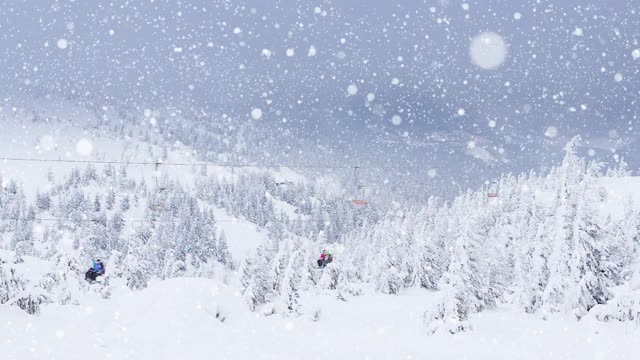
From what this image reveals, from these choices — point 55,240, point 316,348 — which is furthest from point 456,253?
point 55,240

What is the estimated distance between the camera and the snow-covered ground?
1284 centimetres

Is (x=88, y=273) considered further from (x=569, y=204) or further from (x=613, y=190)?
(x=613, y=190)

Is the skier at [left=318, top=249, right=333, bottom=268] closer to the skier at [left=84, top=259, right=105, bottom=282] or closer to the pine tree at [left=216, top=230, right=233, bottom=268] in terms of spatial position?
the skier at [left=84, top=259, right=105, bottom=282]

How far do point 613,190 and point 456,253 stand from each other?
63.3 m

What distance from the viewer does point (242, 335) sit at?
1653cm

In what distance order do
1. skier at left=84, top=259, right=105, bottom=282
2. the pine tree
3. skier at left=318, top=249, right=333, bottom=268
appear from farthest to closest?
1. the pine tree
2. skier at left=318, top=249, right=333, bottom=268
3. skier at left=84, top=259, right=105, bottom=282

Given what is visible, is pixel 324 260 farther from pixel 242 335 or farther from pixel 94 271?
pixel 242 335

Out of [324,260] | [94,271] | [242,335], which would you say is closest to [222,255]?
Result: [324,260]

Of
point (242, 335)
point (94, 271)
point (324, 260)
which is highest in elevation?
point (242, 335)

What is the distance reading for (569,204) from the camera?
67.6 ft

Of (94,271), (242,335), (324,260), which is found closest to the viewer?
(242,335)

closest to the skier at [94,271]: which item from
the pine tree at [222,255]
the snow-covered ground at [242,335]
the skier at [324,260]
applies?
the snow-covered ground at [242,335]

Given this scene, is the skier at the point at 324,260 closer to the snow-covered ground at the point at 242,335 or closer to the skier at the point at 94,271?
the snow-covered ground at the point at 242,335

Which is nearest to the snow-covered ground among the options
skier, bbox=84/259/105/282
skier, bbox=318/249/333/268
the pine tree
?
skier, bbox=84/259/105/282
